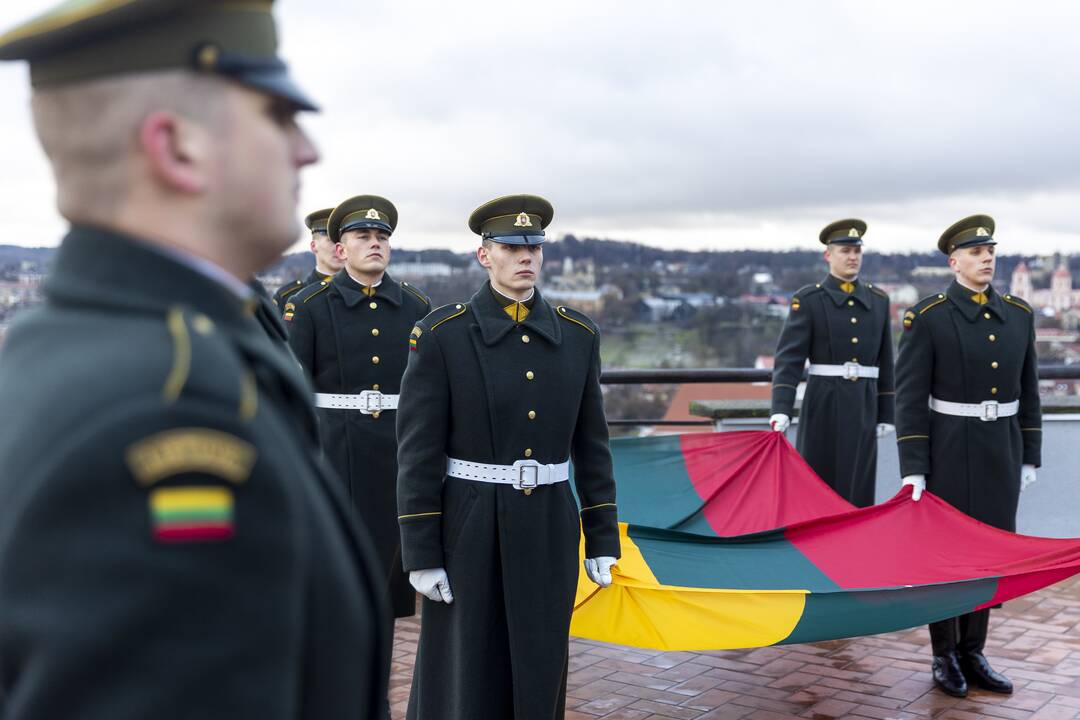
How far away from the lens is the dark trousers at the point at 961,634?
4.93m

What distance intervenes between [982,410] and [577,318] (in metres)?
2.45

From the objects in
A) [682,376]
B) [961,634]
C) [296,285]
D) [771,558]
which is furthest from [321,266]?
[961,634]

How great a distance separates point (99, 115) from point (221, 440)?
0.36 metres

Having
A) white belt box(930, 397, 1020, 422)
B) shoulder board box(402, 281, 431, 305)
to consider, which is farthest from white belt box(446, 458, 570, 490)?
white belt box(930, 397, 1020, 422)

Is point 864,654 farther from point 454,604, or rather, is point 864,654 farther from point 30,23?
point 30,23

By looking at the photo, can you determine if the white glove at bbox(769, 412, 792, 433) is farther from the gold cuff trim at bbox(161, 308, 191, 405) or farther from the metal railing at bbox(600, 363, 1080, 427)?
the gold cuff trim at bbox(161, 308, 191, 405)

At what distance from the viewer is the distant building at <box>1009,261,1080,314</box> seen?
6425mm

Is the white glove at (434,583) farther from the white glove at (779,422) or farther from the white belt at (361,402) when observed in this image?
the white glove at (779,422)

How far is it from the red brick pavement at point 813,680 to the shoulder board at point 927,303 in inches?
63.0

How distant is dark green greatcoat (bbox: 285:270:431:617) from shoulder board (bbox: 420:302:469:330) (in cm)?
161

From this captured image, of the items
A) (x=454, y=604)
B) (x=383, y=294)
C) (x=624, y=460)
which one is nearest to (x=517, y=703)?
(x=454, y=604)

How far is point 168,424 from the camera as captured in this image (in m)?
0.95

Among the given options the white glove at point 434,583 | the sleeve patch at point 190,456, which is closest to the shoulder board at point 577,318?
the white glove at point 434,583

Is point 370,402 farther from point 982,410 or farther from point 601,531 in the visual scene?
point 982,410
